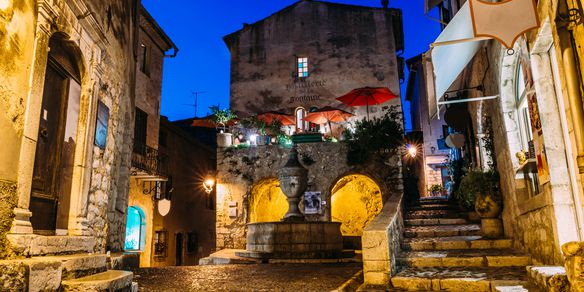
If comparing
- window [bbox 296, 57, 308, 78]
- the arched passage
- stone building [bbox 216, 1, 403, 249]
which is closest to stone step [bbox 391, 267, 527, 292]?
stone building [bbox 216, 1, 403, 249]

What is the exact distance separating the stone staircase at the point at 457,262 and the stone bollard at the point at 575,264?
4.38 ft

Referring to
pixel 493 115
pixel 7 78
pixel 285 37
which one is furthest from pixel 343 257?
pixel 285 37

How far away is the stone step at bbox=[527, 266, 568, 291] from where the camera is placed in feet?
11.6

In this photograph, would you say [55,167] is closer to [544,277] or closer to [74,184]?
[74,184]

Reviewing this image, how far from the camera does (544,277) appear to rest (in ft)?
13.0

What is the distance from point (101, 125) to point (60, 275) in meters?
2.82

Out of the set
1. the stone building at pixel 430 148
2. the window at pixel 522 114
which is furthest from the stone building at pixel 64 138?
the stone building at pixel 430 148

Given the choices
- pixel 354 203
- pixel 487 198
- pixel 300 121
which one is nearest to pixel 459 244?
pixel 487 198

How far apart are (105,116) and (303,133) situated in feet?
37.1

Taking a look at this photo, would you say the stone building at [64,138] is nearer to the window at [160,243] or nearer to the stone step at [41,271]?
the stone step at [41,271]

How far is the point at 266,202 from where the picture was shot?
1928 cm

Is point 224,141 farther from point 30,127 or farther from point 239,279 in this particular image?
point 30,127

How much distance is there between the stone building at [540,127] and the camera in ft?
12.4

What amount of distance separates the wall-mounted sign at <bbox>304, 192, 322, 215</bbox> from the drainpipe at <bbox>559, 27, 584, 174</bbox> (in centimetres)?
1272
